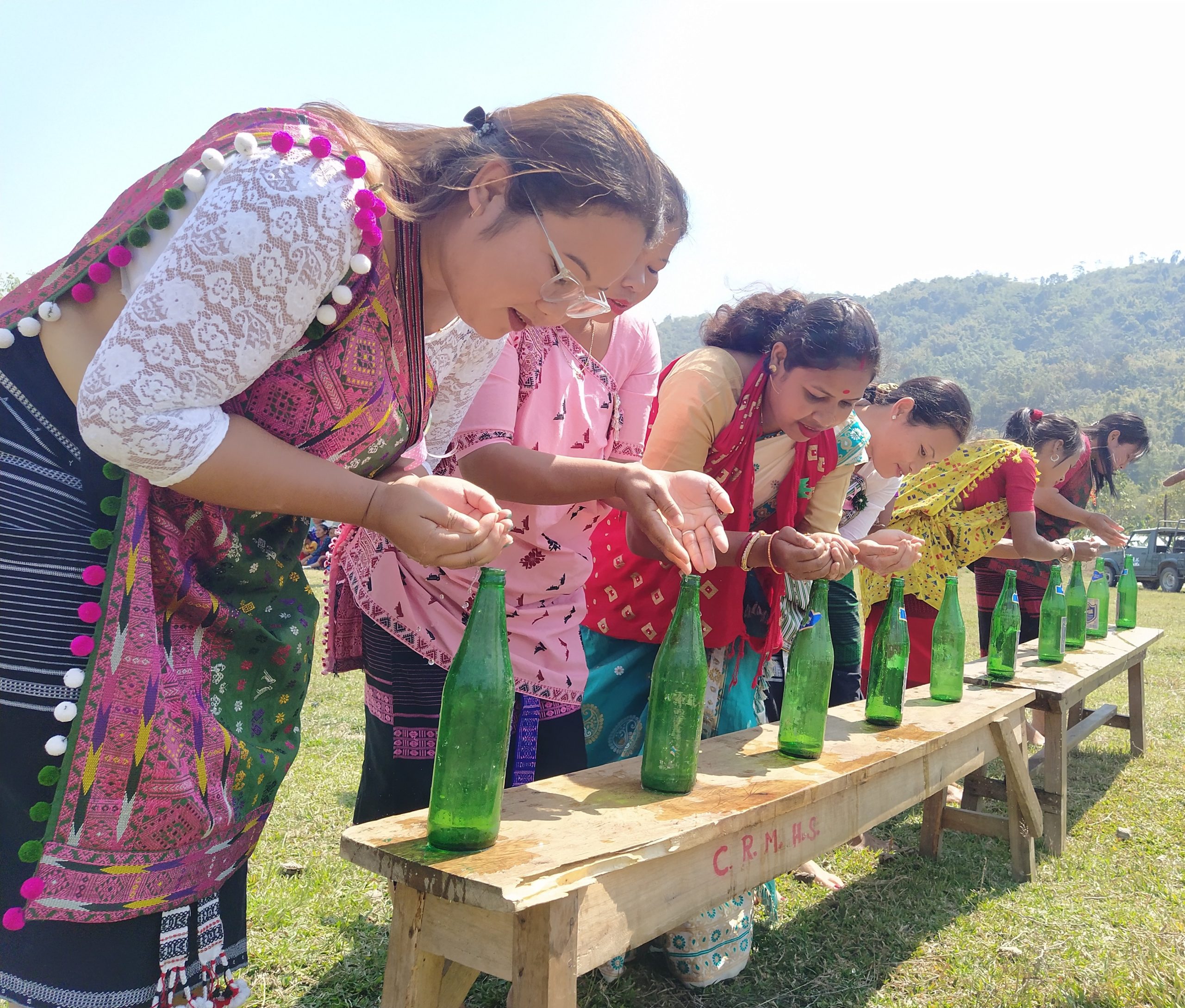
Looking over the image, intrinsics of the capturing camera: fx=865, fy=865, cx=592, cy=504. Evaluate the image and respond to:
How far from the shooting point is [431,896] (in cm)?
132

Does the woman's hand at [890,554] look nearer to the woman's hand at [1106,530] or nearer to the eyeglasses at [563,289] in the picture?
the eyeglasses at [563,289]

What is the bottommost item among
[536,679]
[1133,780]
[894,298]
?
[1133,780]

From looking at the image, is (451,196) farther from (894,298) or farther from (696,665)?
(894,298)

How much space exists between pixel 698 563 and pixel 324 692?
5.02m

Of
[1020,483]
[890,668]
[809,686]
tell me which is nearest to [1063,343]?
[1020,483]

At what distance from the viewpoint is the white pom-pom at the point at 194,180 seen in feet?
3.50

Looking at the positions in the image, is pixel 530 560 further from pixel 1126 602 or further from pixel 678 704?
pixel 1126 602

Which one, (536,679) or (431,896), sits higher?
(536,679)

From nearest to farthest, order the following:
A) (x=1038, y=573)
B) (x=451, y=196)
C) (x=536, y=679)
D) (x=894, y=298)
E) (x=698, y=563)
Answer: (x=451, y=196), (x=698, y=563), (x=536, y=679), (x=1038, y=573), (x=894, y=298)

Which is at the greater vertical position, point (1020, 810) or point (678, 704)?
point (678, 704)

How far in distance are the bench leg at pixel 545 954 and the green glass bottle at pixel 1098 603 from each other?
5373mm

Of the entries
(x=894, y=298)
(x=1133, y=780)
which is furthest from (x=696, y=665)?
(x=894, y=298)

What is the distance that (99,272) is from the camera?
1.08m

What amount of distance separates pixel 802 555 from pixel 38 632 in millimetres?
1906
